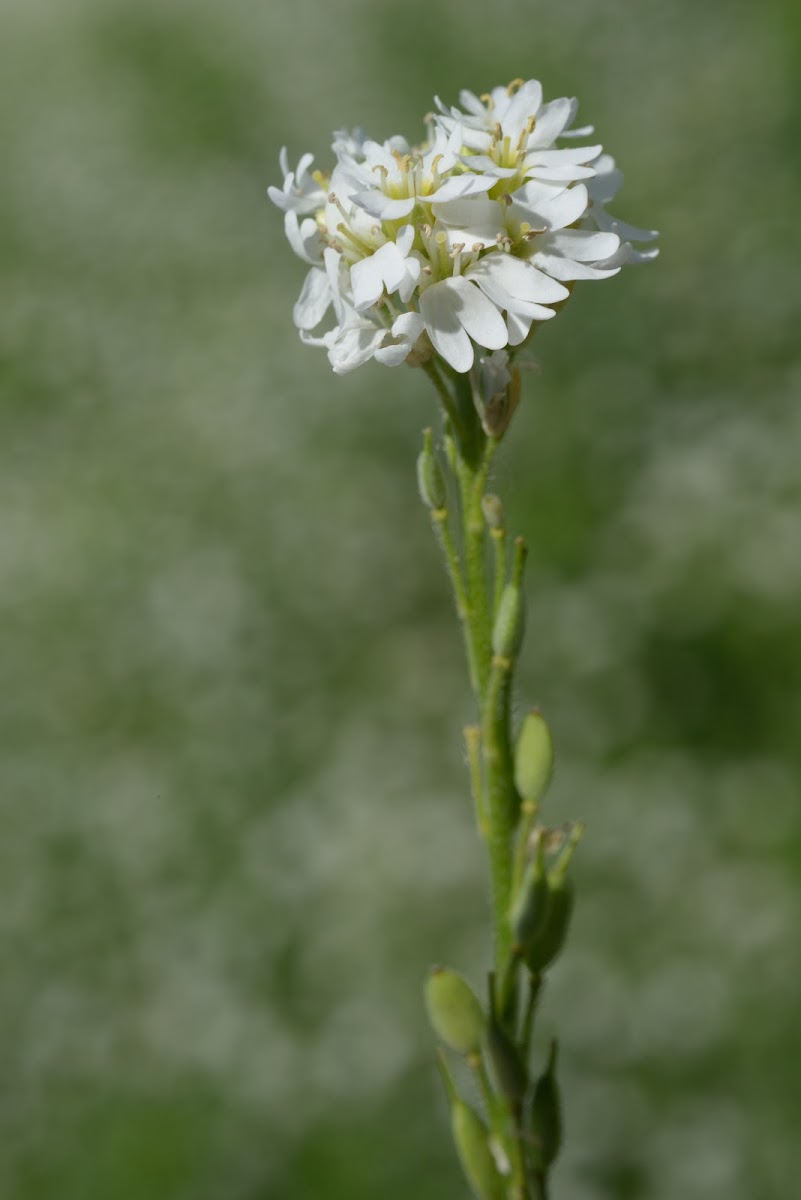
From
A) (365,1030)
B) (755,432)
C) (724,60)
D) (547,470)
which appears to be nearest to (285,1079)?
(365,1030)

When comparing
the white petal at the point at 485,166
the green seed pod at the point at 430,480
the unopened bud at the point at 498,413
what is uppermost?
the white petal at the point at 485,166

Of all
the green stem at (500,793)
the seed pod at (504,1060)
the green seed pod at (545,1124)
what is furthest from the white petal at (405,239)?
the green seed pod at (545,1124)

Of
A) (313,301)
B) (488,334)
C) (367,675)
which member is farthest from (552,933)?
(367,675)

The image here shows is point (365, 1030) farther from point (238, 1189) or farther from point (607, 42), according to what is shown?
point (607, 42)

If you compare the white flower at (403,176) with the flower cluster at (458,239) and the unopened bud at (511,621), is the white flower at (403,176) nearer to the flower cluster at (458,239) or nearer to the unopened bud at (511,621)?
the flower cluster at (458,239)

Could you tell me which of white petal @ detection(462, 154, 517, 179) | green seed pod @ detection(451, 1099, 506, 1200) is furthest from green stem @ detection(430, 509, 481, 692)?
green seed pod @ detection(451, 1099, 506, 1200)

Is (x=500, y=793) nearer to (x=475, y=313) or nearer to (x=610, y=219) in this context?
(x=475, y=313)

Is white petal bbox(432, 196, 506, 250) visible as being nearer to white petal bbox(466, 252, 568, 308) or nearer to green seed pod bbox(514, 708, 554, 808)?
white petal bbox(466, 252, 568, 308)
